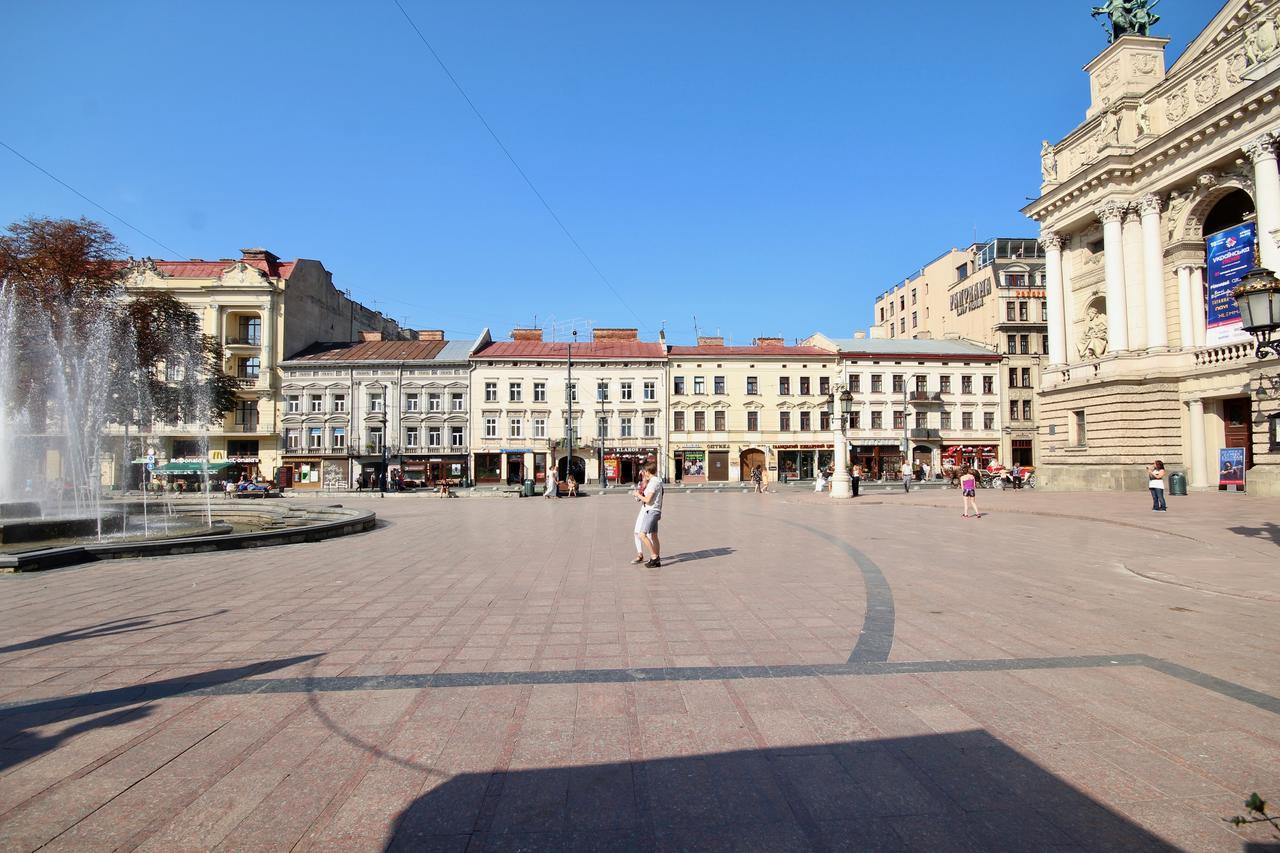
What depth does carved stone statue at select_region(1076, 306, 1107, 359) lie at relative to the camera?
98.2 feet

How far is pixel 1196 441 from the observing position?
25.4 meters

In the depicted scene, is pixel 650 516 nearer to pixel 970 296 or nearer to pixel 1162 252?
pixel 1162 252

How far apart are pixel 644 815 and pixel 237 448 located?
57014mm

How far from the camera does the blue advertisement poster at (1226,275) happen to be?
74.6ft

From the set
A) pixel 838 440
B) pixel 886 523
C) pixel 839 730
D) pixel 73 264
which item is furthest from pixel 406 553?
pixel 73 264

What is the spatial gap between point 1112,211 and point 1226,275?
19.8ft

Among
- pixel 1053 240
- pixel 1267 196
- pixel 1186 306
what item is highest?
pixel 1053 240

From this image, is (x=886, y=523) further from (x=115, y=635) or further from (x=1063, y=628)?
(x=115, y=635)

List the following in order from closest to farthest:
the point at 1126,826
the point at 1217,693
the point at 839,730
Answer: the point at 1126,826 < the point at 839,730 < the point at 1217,693

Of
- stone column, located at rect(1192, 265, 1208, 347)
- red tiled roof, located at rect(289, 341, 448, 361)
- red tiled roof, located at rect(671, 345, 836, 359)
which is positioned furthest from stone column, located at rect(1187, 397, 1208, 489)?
red tiled roof, located at rect(289, 341, 448, 361)

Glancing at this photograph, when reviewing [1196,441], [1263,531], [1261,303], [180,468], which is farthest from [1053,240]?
[180,468]

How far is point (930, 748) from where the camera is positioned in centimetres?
340

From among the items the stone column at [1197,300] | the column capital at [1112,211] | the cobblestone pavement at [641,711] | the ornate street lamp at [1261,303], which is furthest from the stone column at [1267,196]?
the cobblestone pavement at [641,711]

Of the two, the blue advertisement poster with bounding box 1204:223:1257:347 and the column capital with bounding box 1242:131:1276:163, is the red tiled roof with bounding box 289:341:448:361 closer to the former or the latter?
the blue advertisement poster with bounding box 1204:223:1257:347
